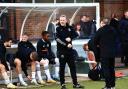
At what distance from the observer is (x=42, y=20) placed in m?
16.1

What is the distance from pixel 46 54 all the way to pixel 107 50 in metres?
2.72

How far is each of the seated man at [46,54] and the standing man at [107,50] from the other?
2383 mm

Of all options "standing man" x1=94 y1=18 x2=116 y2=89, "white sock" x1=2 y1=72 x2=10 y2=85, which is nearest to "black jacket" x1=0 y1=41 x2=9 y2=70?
"white sock" x1=2 y1=72 x2=10 y2=85

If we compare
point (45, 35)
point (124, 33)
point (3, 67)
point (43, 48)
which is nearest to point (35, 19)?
point (45, 35)

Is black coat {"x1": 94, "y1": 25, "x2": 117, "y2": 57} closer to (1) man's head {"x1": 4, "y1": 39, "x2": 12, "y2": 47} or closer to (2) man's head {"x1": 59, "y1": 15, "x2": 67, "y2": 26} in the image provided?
(2) man's head {"x1": 59, "y1": 15, "x2": 67, "y2": 26}

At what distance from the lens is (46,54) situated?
48.6 ft

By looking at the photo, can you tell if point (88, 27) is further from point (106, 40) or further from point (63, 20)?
point (106, 40)

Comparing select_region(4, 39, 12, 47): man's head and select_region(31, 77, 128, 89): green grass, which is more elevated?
select_region(4, 39, 12, 47): man's head

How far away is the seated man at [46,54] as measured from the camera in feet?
47.9

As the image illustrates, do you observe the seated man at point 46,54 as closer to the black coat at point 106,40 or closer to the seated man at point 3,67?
the seated man at point 3,67

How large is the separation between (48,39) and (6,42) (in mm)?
1439

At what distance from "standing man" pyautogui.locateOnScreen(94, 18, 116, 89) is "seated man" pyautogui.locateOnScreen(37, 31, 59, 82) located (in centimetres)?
238

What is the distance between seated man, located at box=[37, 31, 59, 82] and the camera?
1460cm

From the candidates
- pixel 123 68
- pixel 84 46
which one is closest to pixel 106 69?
pixel 84 46
